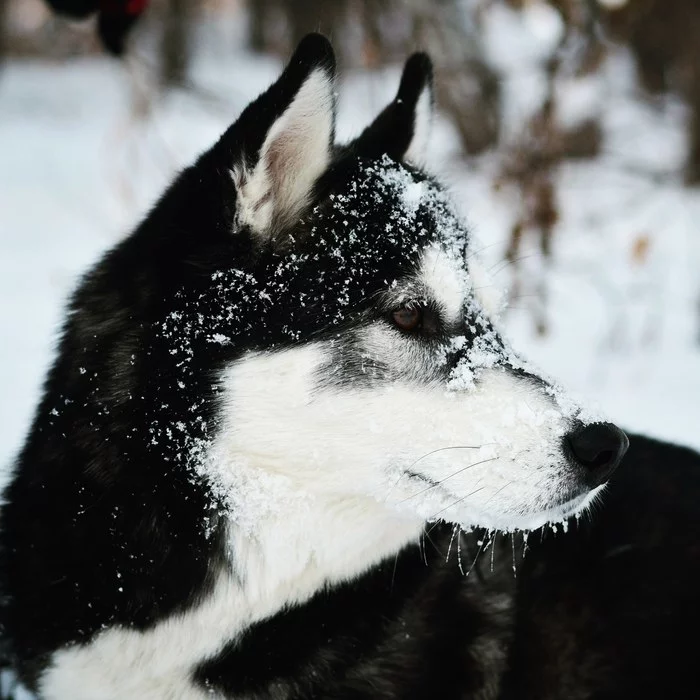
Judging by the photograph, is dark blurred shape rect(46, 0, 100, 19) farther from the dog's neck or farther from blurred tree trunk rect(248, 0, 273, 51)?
blurred tree trunk rect(248, 0, 273, 51)

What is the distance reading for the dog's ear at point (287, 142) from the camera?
1631 millimetres

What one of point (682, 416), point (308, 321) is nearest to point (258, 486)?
point (308, 321)

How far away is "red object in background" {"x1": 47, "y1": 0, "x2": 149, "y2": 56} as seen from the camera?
2975 mm

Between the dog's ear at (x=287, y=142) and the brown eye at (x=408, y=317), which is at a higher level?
the dog's ear at (x=287, y=142)

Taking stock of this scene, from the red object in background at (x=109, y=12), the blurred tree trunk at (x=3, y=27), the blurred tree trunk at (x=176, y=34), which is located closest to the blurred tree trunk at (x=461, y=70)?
the red object in background at (x=109, y=12)

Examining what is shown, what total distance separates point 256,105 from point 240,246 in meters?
0.33

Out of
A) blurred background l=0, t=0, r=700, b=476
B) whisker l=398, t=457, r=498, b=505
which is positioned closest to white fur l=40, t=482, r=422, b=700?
whisker l=398, t=457, r=498, b=505

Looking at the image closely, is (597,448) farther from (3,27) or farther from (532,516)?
(3,27)

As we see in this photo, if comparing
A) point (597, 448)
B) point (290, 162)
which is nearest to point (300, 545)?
point (597, 448)

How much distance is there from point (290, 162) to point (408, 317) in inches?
18.9

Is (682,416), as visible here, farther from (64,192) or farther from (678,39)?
(64,192)

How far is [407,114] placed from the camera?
2246mm

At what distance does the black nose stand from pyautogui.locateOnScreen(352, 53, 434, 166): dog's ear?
996 millimetres

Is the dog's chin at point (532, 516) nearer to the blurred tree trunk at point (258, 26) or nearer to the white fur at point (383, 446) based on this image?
the white fur at point (383, 446)
